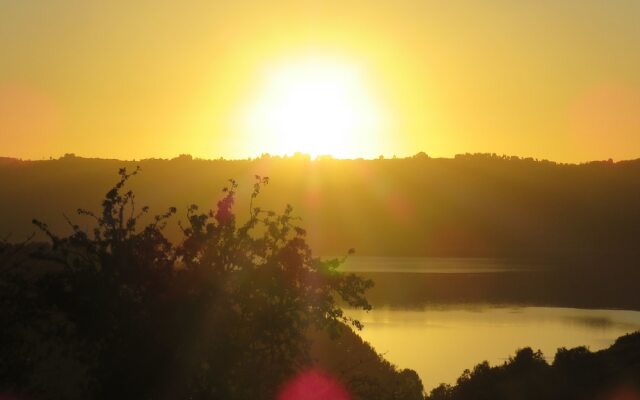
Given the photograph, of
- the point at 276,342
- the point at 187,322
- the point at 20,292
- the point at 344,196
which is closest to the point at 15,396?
the point at 20,292

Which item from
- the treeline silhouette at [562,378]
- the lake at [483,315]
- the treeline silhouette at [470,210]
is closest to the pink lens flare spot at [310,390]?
the treeline silhouette at [562,378]

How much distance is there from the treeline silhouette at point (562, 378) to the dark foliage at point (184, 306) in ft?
49.5

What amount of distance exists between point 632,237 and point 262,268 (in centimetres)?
15411

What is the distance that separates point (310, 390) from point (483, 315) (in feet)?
200

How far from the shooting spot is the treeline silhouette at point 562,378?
79.8 feet

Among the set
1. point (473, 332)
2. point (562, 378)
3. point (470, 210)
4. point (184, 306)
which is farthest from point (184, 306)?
point (470, 210)

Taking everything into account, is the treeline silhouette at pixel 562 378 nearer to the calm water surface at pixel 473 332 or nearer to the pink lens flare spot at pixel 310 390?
the calm water surface at pixel 473 332

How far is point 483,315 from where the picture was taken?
→ 69.9 m

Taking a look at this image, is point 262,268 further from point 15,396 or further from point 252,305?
point 15,396

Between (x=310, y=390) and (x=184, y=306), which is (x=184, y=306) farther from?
(x=310, y=390)

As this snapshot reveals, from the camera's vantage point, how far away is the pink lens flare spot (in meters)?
10.7

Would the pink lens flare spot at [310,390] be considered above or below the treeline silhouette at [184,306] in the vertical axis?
below

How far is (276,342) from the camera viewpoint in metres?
10.3

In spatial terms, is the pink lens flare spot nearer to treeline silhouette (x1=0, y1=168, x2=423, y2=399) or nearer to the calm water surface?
treeline silhouette (x1=0, y1=168, x2=423, y2=399)
